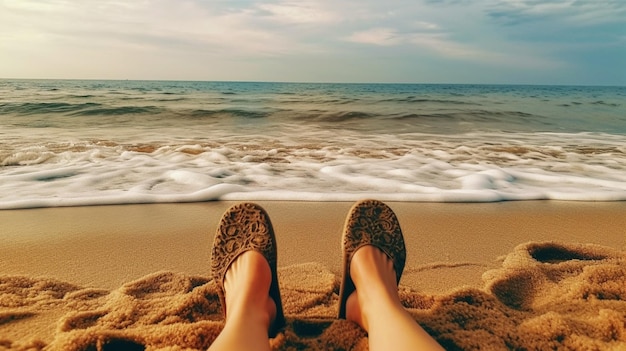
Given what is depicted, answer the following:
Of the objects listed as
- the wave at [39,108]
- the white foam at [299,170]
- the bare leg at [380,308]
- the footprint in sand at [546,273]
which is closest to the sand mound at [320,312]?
the footprint in sand at [546,273]

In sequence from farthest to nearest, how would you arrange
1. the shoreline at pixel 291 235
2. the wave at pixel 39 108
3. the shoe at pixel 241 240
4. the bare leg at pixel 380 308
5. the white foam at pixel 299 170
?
1. the wave at pixel 39 108
2. the white foam at pixel 299 170
3. the shoreline at pixel 291 235
4. the shoe at pixel 241 240
5. the bare leg at pixel 380 308

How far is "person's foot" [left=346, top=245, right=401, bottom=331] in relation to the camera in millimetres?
1511

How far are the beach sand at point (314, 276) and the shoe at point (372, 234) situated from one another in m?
0.17

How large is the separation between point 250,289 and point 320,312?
364 mm

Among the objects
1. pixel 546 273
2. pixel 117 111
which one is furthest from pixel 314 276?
pixel 117 111

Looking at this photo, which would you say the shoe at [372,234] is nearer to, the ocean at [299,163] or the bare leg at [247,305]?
the bare leg at [247,305]

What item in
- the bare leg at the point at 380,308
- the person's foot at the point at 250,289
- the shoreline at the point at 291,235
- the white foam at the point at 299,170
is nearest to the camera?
the bare leg at the point at 380,308

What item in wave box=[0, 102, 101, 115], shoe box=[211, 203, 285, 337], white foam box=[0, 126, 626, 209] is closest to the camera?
shoe box=[211, 203, 285, 337]

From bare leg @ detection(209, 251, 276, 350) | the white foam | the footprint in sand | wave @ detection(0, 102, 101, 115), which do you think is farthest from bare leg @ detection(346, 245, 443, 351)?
wave @ detection(0, 102, 101, 115)

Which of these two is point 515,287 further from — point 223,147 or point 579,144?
point 579,144

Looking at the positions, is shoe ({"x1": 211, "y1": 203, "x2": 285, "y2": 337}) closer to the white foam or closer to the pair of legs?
the pair of legs

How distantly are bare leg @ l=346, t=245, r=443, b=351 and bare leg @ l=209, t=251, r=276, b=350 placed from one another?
0.34 meters

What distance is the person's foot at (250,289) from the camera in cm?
146

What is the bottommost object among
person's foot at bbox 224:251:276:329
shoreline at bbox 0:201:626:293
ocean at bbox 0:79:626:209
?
shoreline at bbox 0:201:626:293
